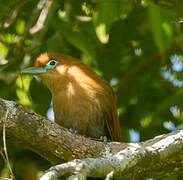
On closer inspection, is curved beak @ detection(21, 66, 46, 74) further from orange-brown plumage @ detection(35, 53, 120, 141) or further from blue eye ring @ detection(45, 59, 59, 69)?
orange-brown plumage @ detection(35, 53, 120, 141)

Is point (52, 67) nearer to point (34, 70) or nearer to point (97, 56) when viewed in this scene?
point (34, 70)

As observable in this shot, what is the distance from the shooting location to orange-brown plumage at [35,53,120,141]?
5750mm

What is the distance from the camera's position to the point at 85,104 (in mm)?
5719

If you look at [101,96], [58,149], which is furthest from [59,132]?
[101,96]

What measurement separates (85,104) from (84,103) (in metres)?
0.02

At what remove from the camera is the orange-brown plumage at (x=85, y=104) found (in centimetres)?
575

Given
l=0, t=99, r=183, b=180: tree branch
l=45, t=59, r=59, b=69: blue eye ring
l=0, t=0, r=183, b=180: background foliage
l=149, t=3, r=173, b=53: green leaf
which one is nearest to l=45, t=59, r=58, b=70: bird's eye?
l=45, t=59, r=59, b=69: blue eye ring

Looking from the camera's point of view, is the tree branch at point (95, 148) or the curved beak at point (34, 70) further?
the curved beak at point (34, 70)

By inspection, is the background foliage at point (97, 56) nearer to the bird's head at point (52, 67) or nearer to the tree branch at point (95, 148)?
the bird's head at point (52, 67)

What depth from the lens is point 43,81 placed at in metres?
6.33

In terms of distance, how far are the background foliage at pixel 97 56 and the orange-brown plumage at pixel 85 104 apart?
0.68 feet

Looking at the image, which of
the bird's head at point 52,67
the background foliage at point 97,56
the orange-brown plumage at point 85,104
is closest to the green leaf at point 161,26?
the background foliage at point 97,56

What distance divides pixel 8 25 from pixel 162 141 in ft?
8.36

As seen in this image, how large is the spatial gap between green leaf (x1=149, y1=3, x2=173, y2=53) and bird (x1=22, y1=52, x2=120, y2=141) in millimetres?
2062
